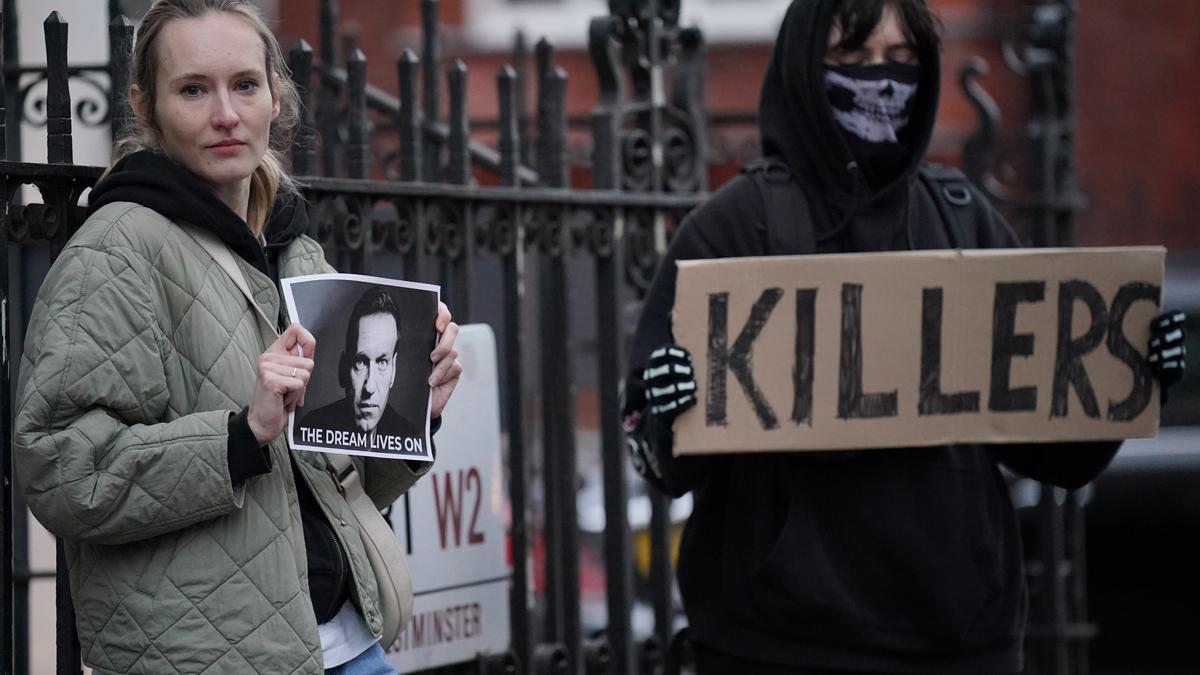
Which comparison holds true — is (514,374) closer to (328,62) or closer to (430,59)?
(430,59)

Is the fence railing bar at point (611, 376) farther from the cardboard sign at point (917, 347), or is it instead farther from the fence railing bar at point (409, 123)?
the cardboard sign at point (917, 347)

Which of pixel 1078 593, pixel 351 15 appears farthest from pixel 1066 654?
pixel 351 15

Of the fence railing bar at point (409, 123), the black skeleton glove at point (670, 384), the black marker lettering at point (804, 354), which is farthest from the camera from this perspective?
the fence railing bar at point (409, 123)

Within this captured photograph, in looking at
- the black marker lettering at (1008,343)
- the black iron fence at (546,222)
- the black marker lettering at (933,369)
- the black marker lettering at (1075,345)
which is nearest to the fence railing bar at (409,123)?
the black iron fence at (546,222)

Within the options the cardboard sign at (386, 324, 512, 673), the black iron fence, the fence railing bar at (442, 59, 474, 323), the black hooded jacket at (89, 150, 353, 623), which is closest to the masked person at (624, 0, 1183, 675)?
the black iron fence

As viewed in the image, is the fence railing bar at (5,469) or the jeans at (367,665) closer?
the jeans at (367,665)

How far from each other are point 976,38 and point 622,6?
1179cm

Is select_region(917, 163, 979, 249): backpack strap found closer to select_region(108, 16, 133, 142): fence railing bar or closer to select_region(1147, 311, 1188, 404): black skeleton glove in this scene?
select_region(1147, 311, 1188, 404): black skeleton glove

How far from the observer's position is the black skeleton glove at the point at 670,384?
337 centimetres

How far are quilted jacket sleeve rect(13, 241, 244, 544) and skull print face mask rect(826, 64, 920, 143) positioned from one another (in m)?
1.56

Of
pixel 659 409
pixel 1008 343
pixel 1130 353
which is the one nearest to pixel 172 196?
pixel 659 409

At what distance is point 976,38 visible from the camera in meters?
16.2

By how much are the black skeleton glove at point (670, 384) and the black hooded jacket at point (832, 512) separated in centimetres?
8

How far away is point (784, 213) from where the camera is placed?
3.60 meters
